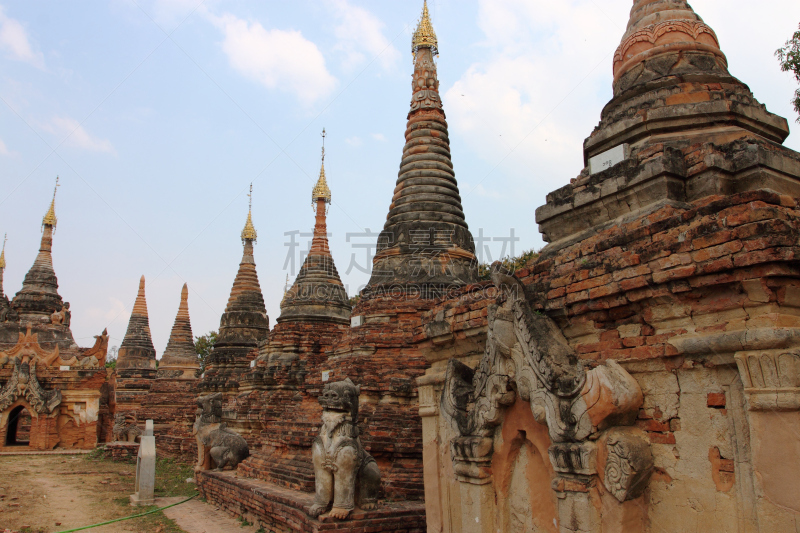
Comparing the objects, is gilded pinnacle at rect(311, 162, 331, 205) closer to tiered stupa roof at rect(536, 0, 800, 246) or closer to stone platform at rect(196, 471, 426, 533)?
stone platform at rect(196, 471, 426, 533)

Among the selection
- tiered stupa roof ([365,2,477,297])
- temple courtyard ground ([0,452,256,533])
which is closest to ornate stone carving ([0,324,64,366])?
temple courtyard ground ([0,452,256,533])

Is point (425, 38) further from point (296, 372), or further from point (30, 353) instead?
point (30, 353)

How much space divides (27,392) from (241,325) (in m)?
8.82

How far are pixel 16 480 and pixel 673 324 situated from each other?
60.5 ft

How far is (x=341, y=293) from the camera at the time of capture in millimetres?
19844

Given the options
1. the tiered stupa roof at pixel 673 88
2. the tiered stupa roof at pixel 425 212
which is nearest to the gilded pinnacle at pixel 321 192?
the tiered stupa roof at pixel 425 212

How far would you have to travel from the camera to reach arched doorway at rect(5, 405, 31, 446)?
1014 inches

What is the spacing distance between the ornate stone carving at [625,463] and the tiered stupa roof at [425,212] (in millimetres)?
8262

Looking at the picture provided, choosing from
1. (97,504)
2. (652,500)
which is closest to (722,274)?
(652,500)

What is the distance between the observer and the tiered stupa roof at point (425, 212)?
13047 millimetres

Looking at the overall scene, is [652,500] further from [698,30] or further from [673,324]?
[698,30]

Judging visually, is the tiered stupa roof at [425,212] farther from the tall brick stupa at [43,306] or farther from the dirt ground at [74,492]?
the tall brick stupa at [43,306]

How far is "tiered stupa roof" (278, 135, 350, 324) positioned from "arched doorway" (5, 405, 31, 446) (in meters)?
14.0

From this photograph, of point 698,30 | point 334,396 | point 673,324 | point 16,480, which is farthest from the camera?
point 16,480
